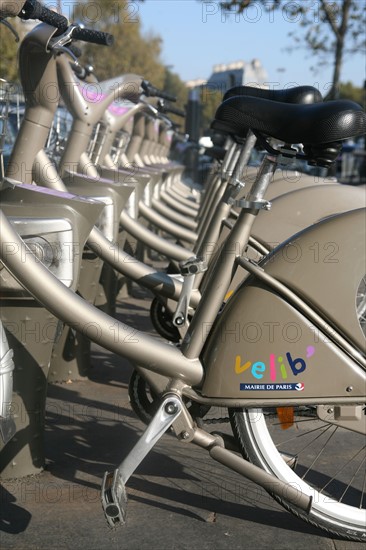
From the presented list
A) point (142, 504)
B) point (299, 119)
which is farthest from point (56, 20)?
point (142, 504)

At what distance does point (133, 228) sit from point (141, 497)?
183 centimetres

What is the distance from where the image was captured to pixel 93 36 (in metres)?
3.04

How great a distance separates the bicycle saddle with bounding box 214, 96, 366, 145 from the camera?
7.67 feet

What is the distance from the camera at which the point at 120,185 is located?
3883 mm

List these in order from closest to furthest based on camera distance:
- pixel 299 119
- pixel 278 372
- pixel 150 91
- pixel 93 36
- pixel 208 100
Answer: pixel 299 119, pixel 278 372, pixel 93 36, pixel 150 91, pixel 208 100

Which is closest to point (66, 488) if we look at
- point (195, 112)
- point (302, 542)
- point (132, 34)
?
point (302, 542)

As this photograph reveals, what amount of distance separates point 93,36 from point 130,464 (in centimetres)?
155

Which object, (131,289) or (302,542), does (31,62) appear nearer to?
(302,542)

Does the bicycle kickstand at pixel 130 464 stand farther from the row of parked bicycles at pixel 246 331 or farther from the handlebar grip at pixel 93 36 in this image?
the handlebar grip at pixel 93 36

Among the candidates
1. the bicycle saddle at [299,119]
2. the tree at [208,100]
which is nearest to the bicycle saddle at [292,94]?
the tree at [208,100]

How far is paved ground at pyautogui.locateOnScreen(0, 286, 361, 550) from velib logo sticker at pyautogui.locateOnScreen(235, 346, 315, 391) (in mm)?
564

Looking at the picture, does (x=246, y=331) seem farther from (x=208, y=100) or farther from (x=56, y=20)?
(x=208, y=100)

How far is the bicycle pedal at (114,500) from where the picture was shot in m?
2.45

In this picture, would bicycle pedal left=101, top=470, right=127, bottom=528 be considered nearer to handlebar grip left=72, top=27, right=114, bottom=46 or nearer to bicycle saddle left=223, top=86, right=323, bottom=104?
bicycle saddle left=223, top=86, right=323, bottom=104
